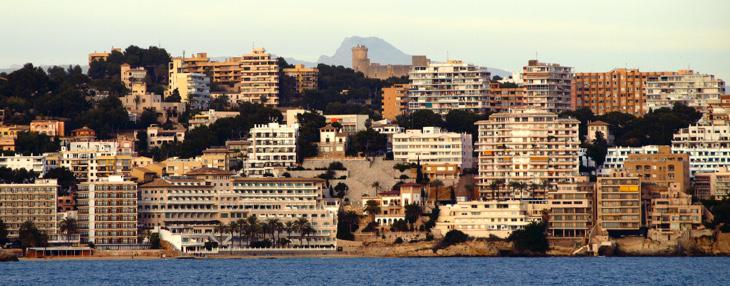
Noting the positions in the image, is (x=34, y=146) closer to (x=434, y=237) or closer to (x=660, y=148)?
(x=434, y=237)

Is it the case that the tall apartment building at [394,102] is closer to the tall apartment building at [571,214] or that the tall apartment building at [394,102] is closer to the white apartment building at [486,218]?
the white apartment building at [486,218]

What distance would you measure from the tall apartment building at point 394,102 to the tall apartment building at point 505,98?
6.17 m

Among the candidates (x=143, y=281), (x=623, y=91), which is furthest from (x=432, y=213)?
(x=623, y=91)

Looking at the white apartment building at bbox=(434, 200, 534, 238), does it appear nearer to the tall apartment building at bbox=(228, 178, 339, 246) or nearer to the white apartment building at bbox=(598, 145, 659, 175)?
the tall apartment building at bbox=(228, 178, 339, 246)

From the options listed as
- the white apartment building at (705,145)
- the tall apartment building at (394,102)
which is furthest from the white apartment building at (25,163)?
the white apartment building at (705,145)

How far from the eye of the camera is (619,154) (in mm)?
114625

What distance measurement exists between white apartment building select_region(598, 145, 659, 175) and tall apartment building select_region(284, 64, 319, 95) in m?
32.8

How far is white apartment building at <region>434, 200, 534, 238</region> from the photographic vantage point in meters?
102

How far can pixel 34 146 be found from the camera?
118m

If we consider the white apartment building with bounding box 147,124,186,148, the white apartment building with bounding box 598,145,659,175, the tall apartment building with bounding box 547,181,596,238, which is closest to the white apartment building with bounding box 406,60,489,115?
the white apartment building with bounding box 598,145,659,175

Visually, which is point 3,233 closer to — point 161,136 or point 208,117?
point 161,136

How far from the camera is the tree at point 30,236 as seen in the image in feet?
329

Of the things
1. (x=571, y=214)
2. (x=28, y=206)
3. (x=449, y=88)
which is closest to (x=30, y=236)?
(x=28, y=206)

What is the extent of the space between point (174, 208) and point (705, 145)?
1300 inches
